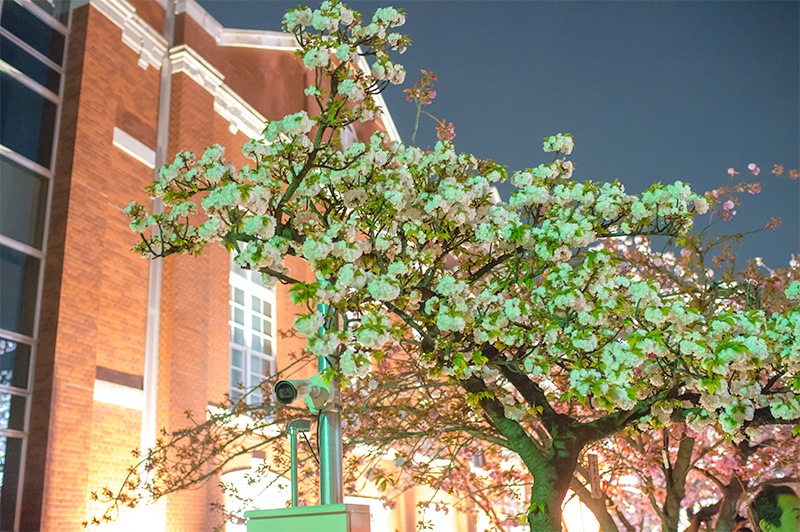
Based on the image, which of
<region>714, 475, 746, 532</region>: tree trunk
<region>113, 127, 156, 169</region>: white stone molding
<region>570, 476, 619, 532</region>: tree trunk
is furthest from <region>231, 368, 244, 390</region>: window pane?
<region>714, 475, 746, 532</region>: tree trunk

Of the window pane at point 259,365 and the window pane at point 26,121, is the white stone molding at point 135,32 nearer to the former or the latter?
the window pane at point 26,121

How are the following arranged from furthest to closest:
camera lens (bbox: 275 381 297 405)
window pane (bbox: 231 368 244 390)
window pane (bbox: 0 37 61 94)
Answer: window pane (bbox: 231 368 244 390), window pane (bbox: 0 37 61 94), camera lens (bbox: 275 381 297 405)

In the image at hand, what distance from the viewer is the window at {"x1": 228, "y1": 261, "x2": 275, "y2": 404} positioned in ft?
49.3

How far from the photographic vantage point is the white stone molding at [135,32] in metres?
12.6

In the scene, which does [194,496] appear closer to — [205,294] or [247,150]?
[205,294]

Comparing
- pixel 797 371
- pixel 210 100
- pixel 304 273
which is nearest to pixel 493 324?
pixel 797 371

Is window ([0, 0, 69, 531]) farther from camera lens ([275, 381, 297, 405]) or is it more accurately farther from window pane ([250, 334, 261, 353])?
camera lens ([275, 381, 297, 405])

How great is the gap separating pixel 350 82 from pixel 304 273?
12.2 m

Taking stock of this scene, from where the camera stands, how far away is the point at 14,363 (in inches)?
401

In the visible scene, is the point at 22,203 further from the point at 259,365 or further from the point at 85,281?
the point at 259,365

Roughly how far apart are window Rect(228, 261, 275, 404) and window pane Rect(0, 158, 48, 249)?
4.63m

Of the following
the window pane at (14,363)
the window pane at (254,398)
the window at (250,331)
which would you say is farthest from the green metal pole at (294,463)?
the window pane at (254,398)

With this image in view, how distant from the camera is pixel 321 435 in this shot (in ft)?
15.3

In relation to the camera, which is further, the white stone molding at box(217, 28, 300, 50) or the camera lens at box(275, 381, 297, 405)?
the white stone molding at box(217, 28, 300, 50)
